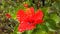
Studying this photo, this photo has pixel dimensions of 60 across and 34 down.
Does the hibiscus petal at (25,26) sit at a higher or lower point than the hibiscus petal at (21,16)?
lower

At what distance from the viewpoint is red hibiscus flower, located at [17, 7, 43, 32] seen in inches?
40.9

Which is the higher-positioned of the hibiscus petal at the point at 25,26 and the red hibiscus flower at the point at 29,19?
the red hibiscus flower at the point at 29,19

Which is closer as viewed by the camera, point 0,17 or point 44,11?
point 44,11

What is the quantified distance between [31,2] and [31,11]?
1.06 meters

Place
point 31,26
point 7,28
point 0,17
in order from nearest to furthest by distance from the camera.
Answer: point 31,26, point 7,28, point 0,17

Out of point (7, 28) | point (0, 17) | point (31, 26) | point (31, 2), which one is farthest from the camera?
point (0, 17)

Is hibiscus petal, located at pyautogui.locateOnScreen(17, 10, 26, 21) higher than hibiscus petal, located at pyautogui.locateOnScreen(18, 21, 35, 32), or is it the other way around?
hibiscus petal, located at pyautogui.locateOnScreen(17, 10, 26, 21)

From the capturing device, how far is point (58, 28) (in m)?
1.05

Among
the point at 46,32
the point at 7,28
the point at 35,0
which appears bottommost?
the point at 7,28

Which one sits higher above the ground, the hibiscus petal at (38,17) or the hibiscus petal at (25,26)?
the hibiscus petal at (38,17)

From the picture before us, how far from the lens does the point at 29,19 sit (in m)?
1.07

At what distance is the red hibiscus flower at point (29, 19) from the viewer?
104 centimetres

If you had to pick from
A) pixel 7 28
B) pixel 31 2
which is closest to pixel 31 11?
pixel 31 2

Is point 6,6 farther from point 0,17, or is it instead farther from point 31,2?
point 31,2
